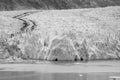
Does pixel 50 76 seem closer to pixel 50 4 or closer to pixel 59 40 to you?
pixel 59 40

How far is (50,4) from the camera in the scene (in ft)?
153

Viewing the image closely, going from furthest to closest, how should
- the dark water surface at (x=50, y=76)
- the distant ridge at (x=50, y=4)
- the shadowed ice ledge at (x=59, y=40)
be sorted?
the distant ridge at (x=50, y=4) < the shadowed ice ledge at (x=59, y=40) < the dark water surface at (x=50, y=76)

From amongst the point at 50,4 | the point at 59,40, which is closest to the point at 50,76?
the point at 59,40

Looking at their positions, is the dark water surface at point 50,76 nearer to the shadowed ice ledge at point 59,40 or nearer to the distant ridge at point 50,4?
the shadowed ice ledge at point 59,40

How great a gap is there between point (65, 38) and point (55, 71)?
5306 mm

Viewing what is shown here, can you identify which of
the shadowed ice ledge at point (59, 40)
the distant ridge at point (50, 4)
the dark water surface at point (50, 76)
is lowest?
the dark water surface at point (50, 76)

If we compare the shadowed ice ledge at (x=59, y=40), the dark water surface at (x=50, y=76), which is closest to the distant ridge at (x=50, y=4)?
the shadowed ice ledge at (x=59, y=40)

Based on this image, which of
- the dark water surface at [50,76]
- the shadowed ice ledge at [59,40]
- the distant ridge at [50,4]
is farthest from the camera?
the distant ridge at [50,4]

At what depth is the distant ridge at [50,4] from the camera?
43.3m

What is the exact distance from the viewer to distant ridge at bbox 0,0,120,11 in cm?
4328

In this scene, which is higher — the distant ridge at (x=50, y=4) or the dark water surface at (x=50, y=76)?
the distant ridge at (x=50, y=4)

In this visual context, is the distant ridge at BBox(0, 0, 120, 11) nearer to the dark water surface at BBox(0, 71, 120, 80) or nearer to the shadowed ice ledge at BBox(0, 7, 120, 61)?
the shadowed ice ledge at BBox(0, 7, 120, 61)

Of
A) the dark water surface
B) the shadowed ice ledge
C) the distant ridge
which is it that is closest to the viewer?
the dark water surface

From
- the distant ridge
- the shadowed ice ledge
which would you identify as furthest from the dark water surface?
the distant ridge
